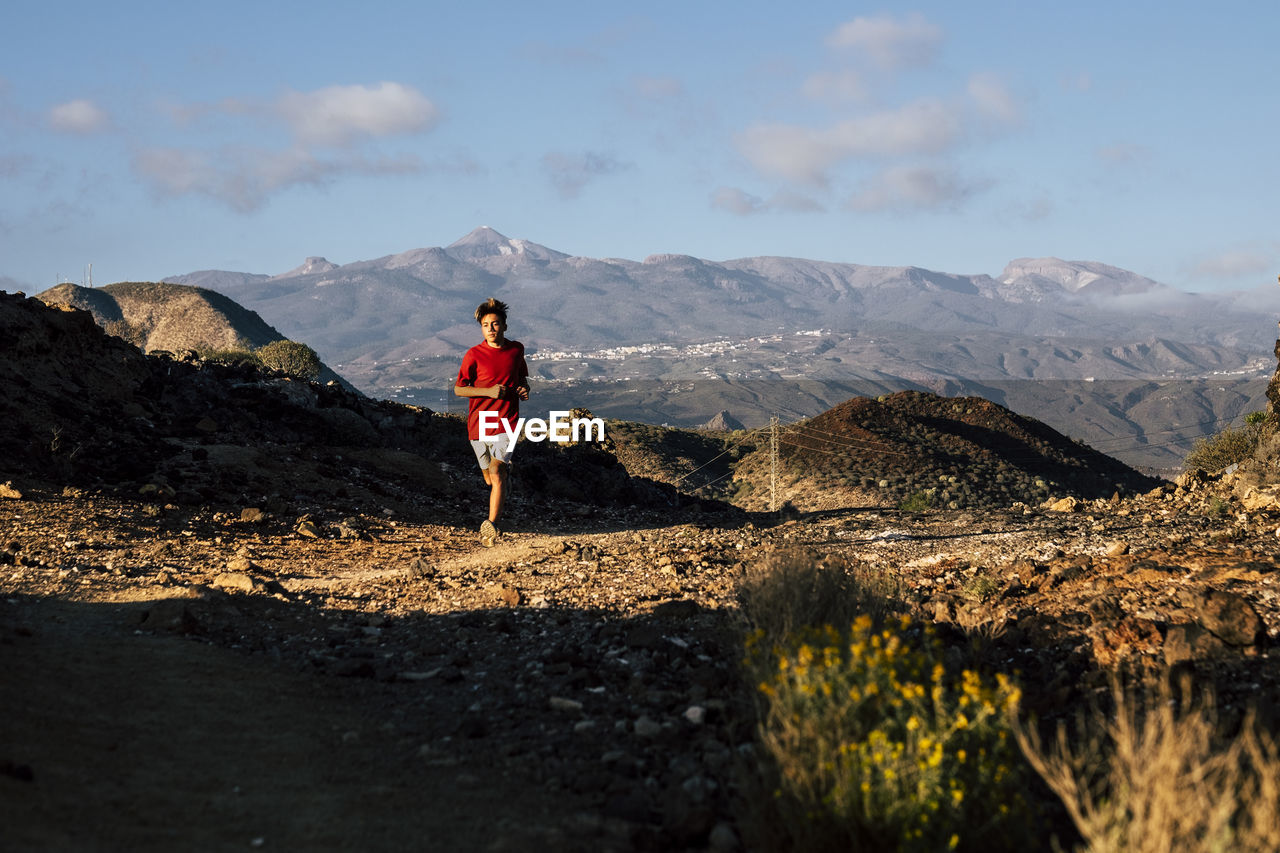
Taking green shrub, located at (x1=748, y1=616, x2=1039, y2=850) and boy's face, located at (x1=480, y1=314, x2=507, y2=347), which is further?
boy's face, located at (x1=480, y1=314, x2=507, y2=347)

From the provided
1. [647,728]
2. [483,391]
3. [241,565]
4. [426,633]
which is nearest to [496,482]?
[483,391]

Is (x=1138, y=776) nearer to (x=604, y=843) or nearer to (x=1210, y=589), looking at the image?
(x=604, y=843)

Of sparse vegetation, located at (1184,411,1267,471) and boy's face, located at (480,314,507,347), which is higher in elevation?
boy's face, located at (480,314,507,347)

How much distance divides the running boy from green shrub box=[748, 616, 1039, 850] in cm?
664

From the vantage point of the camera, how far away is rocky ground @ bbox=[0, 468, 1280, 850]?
3750 mm

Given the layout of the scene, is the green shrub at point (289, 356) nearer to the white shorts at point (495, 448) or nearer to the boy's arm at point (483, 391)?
the white shorts at point (495, 448)

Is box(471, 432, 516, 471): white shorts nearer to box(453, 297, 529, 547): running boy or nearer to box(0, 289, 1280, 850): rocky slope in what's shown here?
box(453, 297, 529, 547): running boy

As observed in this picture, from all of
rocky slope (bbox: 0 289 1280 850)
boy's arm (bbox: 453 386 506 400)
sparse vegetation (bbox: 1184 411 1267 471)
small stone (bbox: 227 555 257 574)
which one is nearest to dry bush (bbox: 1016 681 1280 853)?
rocky slope (bbox: 0 289 1280 850)

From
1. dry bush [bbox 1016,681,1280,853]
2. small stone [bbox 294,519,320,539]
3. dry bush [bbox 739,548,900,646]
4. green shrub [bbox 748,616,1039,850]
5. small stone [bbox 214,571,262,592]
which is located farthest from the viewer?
small stone [bbox 294,519,320,539]

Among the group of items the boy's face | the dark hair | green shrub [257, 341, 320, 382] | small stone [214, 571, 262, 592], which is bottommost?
small stone [214, 571, 262, 592]

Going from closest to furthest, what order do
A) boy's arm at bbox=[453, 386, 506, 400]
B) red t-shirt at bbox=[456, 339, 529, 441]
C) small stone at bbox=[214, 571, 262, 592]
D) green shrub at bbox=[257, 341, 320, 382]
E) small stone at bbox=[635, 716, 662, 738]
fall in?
1. small stone at bbox=[635, 716, 662, 738]
2. small stone at bbox=[214, 571, 262, 592]
3. boy's arm at bbox=[453, 386, 506, 400]
4. red t-shirt at bbox=[456, 339, 529, 441]
5. green shrub at bbox=[257, 341, 320, 382]

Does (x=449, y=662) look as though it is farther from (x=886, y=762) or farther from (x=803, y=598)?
(x=886, y=762)

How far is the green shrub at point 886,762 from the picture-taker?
3424 mm

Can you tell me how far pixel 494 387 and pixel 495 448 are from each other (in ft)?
2.13
